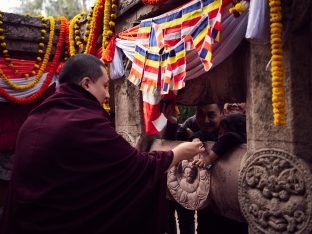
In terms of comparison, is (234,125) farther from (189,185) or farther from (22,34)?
(22,34)

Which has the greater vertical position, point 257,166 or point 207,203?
point 257,166

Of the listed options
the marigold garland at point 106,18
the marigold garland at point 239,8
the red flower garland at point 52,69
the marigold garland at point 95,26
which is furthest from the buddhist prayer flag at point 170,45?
the red flower garland at point 52,69

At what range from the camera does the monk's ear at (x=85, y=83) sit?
202 centimetres

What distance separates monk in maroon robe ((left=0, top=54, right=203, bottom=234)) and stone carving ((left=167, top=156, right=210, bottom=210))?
3.61ft

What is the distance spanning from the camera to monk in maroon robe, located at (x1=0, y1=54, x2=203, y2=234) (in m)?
1.79

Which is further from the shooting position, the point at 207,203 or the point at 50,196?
the point at 207,203

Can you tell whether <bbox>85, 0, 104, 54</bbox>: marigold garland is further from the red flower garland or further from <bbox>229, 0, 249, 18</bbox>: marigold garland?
<bbox>229, 0, 249, 18</bbox>: marigold garland

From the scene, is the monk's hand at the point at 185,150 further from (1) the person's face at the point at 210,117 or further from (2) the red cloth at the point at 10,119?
(2) the red cloth at the point at 10,119

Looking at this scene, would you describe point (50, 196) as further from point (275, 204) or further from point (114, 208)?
point (275, 204)

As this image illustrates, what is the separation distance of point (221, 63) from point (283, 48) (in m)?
0.73

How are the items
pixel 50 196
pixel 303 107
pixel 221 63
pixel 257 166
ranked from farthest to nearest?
pixel 221 63, pixel 257 166, pixel 303 107, pixel 50 196

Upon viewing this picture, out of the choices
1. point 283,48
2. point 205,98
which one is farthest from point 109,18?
point 283,48

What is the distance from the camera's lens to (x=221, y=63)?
2.96 metres

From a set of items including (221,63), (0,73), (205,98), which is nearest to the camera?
(221,63)
